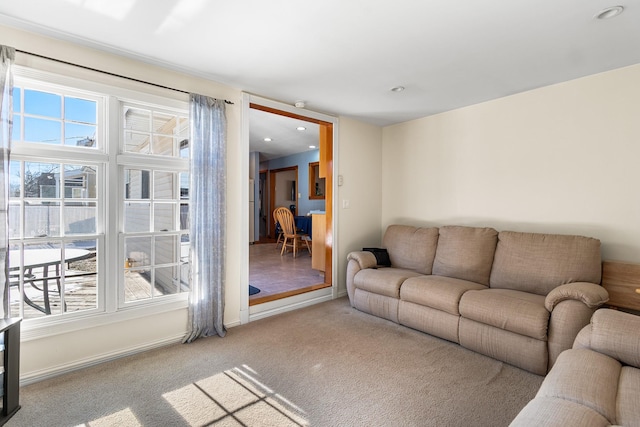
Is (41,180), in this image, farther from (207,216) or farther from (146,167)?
(207,216)

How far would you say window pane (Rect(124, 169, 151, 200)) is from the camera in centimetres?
257

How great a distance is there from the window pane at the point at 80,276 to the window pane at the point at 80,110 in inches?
36.6

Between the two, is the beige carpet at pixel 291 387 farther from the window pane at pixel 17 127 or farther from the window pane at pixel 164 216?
the window pane at pixel 17 127

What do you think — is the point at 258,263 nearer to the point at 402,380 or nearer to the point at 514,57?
the point at 402,380

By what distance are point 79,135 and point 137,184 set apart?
0.52 m

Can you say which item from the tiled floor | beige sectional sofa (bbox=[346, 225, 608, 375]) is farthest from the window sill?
beige sectional sofa (bbox=[346, 225, 608, 375])

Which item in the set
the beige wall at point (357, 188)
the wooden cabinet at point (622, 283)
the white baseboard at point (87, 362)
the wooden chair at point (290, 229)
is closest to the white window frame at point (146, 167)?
the white baseboard at point (87, 362)

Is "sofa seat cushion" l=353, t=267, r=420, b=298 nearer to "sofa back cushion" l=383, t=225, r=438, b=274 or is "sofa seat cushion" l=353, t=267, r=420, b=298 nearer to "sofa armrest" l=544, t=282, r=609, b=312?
"sofa back cushion" l=383, t=225, r=438, b=274

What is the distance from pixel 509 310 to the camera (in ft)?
7.73

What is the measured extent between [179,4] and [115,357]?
255 centimetres

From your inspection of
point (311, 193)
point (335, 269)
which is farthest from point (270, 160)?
point (335, 269)

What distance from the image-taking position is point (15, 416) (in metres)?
1.79

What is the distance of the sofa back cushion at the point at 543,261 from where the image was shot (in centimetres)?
257

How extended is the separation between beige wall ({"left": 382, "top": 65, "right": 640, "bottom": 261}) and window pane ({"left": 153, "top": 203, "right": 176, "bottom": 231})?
2900 mm
